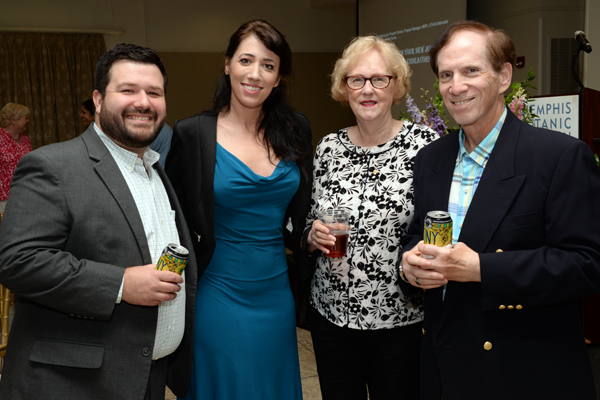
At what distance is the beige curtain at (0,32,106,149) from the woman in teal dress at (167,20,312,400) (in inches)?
285

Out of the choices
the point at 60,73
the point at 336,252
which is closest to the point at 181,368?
the point at 336,252

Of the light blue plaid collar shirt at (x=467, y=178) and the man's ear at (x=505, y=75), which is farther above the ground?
the man's ear at (x=505, y=75)

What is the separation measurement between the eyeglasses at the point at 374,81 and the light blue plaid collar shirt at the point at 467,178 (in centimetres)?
56

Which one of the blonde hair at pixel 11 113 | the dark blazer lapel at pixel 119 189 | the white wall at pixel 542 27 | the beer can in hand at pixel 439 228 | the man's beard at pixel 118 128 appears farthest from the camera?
the blonde hair at pixel 11 113

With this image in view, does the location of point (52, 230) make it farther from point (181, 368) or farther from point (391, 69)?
point (391, 69)

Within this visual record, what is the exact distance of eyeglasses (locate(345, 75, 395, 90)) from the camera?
80.6 inches

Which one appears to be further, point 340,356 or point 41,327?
point 340,356

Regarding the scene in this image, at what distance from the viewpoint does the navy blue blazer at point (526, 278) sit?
1342mm

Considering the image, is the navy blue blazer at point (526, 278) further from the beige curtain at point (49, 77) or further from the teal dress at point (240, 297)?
the beige curtain at point (49, 77)

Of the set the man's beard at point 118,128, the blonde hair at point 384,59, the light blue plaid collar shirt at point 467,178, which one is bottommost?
the light blue plaid collar shirt at point 467,178

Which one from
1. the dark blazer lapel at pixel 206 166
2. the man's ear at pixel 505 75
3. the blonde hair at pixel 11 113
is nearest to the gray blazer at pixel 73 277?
the dark blazer lapel at pixel 206 166

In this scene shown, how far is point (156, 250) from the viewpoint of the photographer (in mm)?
1549

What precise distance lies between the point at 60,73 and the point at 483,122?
28.5 ft

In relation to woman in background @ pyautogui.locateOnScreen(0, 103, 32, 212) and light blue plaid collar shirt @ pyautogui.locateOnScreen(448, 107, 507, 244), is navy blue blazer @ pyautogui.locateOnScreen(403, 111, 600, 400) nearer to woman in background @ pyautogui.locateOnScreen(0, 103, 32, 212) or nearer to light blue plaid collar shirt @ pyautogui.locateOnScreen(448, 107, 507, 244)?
light blue plaid collar shirt @ pyautogui.locateOnScreen(448, 107, 507, 244)
